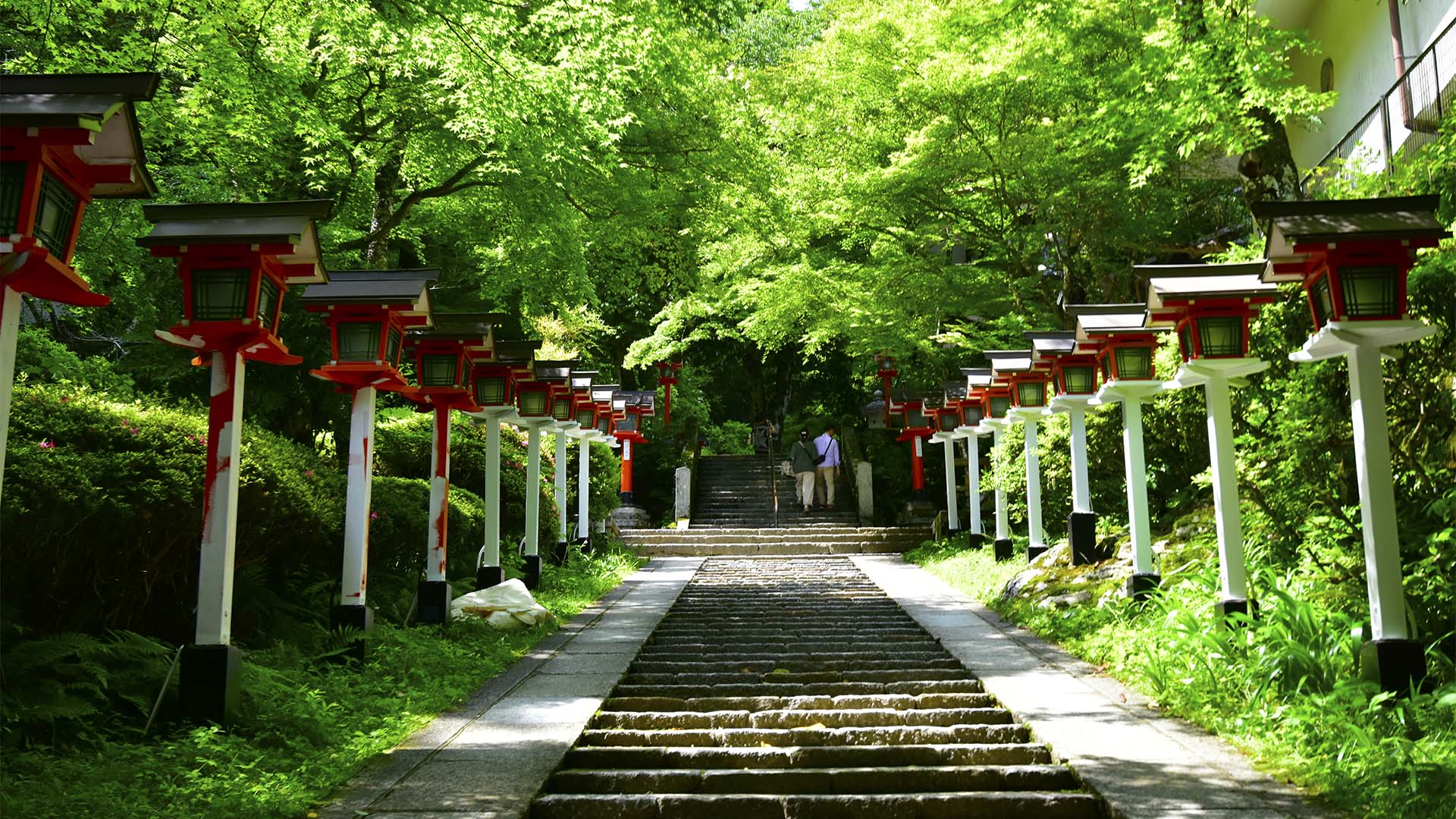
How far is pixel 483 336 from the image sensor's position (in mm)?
Answer: 10492

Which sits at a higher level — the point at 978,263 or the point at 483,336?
the point at 978,263

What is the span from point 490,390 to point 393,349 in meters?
3.19

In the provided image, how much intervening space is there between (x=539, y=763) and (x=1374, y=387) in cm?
506

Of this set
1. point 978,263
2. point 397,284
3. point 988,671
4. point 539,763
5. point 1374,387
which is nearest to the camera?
point 539,763

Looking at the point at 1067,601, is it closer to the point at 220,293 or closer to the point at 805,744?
the point at 805,744

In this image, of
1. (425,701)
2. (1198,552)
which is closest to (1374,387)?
(1198,552)

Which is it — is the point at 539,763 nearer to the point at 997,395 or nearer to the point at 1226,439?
the point at 1226,439

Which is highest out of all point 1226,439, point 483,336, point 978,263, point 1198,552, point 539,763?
point 978,263

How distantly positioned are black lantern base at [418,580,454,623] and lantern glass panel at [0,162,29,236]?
19.5 feet

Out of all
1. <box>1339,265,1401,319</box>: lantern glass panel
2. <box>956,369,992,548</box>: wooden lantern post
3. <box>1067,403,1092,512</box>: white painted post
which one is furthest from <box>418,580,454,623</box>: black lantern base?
<box>956,369,992,548</box>: wooden lantern post

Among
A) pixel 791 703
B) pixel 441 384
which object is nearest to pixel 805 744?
pixel 791 703

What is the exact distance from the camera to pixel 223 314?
6.14m

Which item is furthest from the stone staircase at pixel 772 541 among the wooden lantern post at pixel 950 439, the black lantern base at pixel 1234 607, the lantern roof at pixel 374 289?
the black lantern base at pixel 1234 607

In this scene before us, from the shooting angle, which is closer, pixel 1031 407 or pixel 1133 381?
pixel 1133 381
